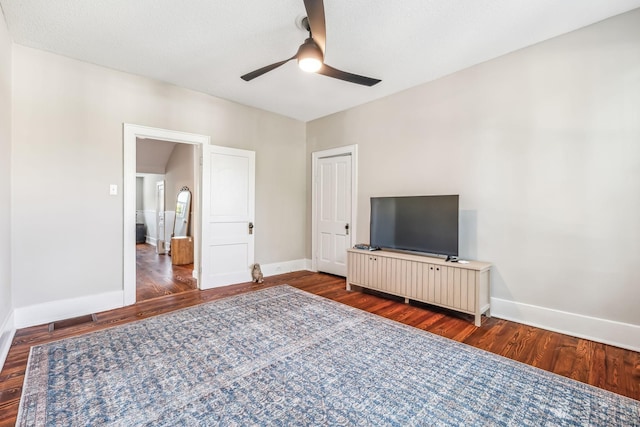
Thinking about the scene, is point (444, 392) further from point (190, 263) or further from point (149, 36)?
point (190, 263)

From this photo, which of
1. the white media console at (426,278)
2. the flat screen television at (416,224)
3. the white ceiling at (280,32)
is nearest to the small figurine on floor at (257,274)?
the white media console at (426,278)

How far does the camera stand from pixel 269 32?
2.62 meters

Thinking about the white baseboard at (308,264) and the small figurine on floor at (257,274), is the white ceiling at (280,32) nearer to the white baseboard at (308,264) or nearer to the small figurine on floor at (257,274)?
the small figurine on floor at (257,274)

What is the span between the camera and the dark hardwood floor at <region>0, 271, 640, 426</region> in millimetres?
1973

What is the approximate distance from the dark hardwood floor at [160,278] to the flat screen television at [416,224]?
2.85m

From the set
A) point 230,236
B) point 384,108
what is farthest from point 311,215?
point 384,108

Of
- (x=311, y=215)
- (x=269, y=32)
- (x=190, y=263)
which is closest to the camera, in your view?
(x=269, y=32)

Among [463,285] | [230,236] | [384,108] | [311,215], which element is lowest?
[463,285]

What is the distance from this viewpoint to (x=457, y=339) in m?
2.60

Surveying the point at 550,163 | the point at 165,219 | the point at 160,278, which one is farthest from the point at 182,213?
the point at 550,163

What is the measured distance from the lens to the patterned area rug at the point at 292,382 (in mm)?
1611

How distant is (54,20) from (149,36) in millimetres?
722

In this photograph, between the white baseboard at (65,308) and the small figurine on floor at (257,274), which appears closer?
the white baseboard at (65,308)

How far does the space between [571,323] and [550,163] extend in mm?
1526
